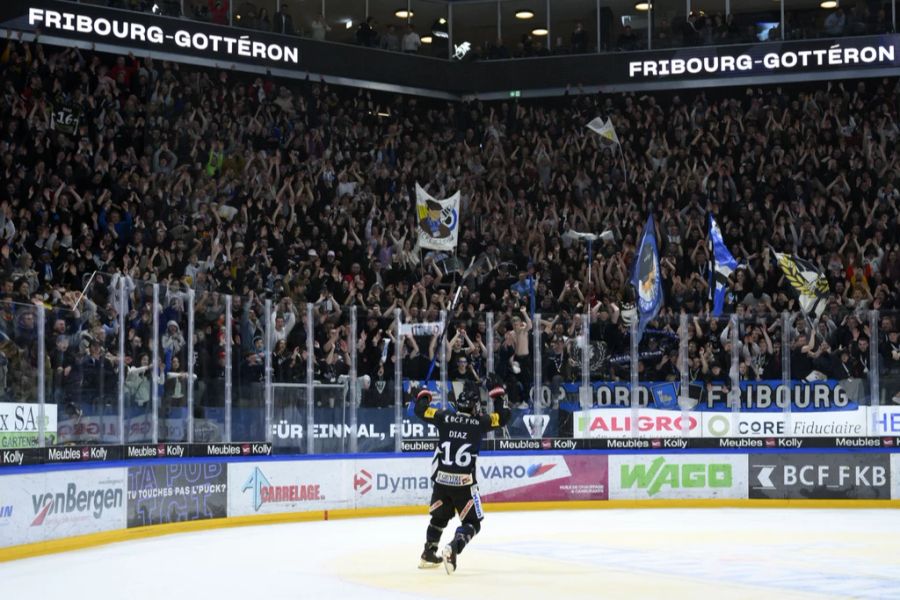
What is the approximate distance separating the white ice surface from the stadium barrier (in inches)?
18.5

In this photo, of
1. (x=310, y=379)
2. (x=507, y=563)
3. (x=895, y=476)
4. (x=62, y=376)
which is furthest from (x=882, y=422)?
(x=62, y=376)

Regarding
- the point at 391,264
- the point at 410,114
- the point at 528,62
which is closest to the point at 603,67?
the point at 528,62

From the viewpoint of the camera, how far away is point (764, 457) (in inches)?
898

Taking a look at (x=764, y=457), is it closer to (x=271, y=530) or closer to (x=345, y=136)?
(x=271, y=530)

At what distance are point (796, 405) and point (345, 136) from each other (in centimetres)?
1247

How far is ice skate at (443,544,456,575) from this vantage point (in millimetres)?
13453

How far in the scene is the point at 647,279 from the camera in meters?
23.7

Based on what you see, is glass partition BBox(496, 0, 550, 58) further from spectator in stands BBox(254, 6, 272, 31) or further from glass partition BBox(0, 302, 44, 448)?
glass partition BBox(0, 302, 44, 448)

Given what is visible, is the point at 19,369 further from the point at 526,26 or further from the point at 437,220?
the point at 526,26

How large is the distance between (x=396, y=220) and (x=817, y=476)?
10.1 m

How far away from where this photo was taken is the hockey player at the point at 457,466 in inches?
543

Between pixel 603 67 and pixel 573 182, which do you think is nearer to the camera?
pixel 573 182

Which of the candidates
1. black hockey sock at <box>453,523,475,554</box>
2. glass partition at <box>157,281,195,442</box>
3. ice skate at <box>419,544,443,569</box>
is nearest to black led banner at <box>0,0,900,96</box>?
glass partition at <box>157,281,195,442</box>

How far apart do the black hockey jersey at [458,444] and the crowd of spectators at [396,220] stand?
487 cm
